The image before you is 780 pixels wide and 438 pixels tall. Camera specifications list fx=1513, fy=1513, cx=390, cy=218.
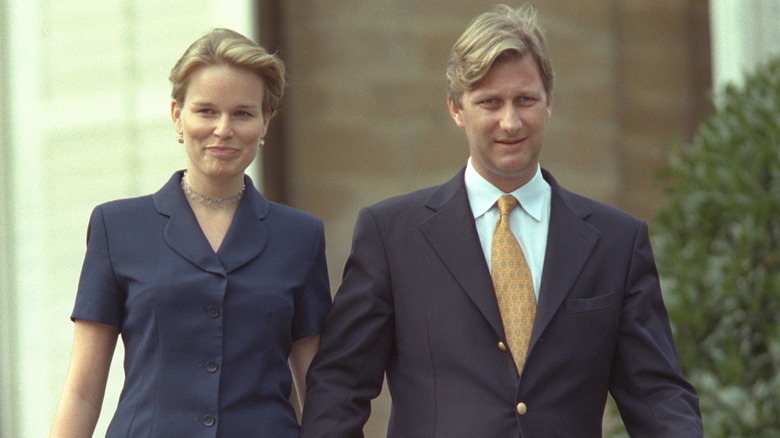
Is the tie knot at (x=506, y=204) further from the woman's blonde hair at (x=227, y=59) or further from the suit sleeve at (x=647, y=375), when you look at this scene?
the woman's blonde hair at (x=227, y=59)

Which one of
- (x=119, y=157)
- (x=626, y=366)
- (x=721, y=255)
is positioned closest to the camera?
(x=626, y=366)

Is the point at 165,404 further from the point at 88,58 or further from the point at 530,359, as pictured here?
the point at 88,58

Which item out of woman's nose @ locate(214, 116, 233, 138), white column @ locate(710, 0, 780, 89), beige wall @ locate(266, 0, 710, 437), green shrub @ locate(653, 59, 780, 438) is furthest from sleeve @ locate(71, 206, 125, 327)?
white column @ locate(710, 0, 780, 89)

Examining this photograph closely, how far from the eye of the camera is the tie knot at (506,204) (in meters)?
3.59

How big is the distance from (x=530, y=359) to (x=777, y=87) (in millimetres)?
2311

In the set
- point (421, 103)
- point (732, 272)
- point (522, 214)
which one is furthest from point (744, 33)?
point (522, 214)

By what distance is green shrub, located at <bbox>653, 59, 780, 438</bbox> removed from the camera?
4.96 meters

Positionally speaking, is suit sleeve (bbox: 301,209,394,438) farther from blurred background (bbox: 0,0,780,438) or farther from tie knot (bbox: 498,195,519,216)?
blurred background (bbox: 0,0,780,438)

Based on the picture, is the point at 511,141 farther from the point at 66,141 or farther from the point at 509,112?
the point at 66,141

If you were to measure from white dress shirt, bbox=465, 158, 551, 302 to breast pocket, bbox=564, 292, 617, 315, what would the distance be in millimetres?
126

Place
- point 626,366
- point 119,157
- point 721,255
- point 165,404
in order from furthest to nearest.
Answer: point 119,157 → point 721,255 → point 626,366 → point 165,404

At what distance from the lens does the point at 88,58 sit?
704 centimetres

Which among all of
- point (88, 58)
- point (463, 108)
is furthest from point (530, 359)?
point (88, 58)

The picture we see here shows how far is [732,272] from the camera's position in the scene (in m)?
5.02
